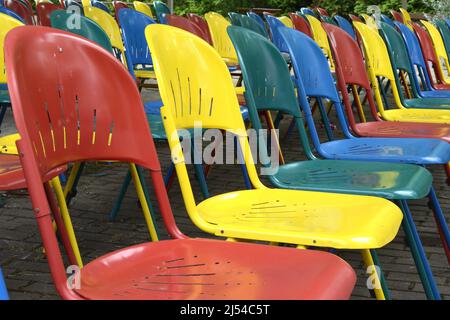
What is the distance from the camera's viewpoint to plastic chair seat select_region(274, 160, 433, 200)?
244 cm

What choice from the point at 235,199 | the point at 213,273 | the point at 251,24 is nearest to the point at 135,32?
the point at 251,24

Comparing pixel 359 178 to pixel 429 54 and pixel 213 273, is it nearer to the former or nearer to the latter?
pixel 213 273

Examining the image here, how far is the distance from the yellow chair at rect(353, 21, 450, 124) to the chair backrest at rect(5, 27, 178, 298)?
8.10 feet

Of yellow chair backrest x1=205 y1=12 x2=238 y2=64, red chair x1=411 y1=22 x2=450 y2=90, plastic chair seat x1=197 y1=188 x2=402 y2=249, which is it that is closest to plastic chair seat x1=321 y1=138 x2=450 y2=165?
plastic chair seat x1=197 y1=188 x2=402 y2=249

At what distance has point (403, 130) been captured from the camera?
3.76 metres

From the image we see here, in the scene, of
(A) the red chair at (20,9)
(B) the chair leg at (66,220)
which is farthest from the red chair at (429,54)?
Result: (B) the chair leg at (66,220)

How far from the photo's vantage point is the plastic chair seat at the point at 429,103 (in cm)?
487

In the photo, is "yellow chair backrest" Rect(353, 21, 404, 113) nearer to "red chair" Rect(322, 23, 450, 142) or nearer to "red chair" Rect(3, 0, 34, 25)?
"red chair" Rect(322, 23, 450, 142)

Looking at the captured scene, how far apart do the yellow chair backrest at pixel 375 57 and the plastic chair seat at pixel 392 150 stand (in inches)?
34.8

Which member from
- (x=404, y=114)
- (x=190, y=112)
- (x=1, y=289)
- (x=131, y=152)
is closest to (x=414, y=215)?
(x=404, y=114)

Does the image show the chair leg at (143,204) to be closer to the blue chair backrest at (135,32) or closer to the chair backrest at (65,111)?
the chair backrest at (65,111)

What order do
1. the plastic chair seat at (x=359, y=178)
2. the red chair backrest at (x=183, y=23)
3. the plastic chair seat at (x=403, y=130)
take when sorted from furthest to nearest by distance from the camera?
1. the red chair backrest at (x=183, y=23)
2. the plastic chair seat at (x=403, y=130)
3. the plastic chair seat at (x=359, y=178)
